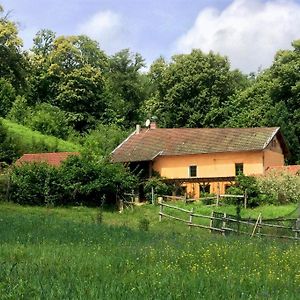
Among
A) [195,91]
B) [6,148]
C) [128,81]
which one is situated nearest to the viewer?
[6,148]

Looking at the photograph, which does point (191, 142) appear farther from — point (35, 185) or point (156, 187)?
point (35, 185)

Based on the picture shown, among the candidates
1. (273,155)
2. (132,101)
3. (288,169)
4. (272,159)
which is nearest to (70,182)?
(288,169)

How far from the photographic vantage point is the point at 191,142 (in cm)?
5131

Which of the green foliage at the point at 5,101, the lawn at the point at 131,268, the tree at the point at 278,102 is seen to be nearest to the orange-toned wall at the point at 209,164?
the tree at the point at 278,102

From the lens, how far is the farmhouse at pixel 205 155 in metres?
47.2

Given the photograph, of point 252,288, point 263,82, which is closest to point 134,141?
point 263,82

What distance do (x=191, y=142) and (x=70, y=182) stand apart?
1636 cm

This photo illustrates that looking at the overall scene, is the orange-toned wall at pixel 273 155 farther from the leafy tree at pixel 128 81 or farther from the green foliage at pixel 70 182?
the leafy tree at pixel 128 81

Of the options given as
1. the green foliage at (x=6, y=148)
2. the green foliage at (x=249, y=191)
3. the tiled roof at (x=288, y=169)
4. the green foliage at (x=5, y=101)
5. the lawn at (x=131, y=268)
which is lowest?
the lawn at (x=131, y=268)

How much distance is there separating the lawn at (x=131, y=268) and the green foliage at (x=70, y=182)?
1688 cm

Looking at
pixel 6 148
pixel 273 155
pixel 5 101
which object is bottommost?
pixel 273 155

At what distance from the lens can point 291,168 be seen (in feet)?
147

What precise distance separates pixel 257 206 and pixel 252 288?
30251 millimetres

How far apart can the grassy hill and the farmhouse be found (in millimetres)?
6080
